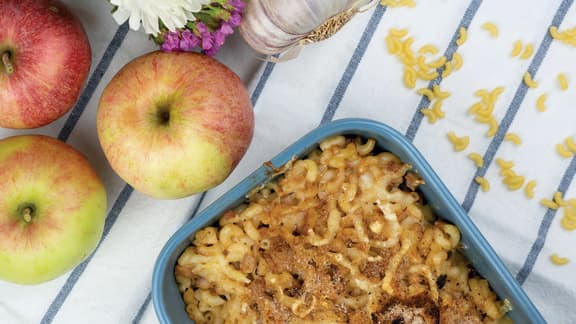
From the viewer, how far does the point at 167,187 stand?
3.77 ft

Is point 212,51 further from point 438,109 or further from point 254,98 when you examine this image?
point 438,109

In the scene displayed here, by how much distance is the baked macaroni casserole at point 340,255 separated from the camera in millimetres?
1166

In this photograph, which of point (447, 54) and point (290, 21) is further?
point (447, 54)

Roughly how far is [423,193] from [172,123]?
42 centimetres

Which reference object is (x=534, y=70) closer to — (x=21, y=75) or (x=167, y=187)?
(x=167, y=187)

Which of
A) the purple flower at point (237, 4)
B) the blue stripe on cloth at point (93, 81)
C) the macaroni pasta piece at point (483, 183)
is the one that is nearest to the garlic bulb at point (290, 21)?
the purple flower at point (237, 4)

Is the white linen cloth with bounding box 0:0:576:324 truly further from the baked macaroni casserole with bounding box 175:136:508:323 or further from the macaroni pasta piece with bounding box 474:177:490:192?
the baked macaroni casserole with bounding box 175:136:508:323

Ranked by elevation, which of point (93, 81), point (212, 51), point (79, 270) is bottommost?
point (79, 270)

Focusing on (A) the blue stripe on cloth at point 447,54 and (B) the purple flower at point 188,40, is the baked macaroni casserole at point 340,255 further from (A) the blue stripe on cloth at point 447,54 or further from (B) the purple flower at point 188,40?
(B) the purple flower at point 188,40

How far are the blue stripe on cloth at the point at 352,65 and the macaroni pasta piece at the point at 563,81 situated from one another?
32cm

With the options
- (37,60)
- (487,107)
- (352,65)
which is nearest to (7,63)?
(37,60)

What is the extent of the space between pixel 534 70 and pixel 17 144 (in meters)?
0.87

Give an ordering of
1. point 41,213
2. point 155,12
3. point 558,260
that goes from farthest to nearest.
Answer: point 558,260 < point 41,213 < point 155,12

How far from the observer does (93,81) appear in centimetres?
132
